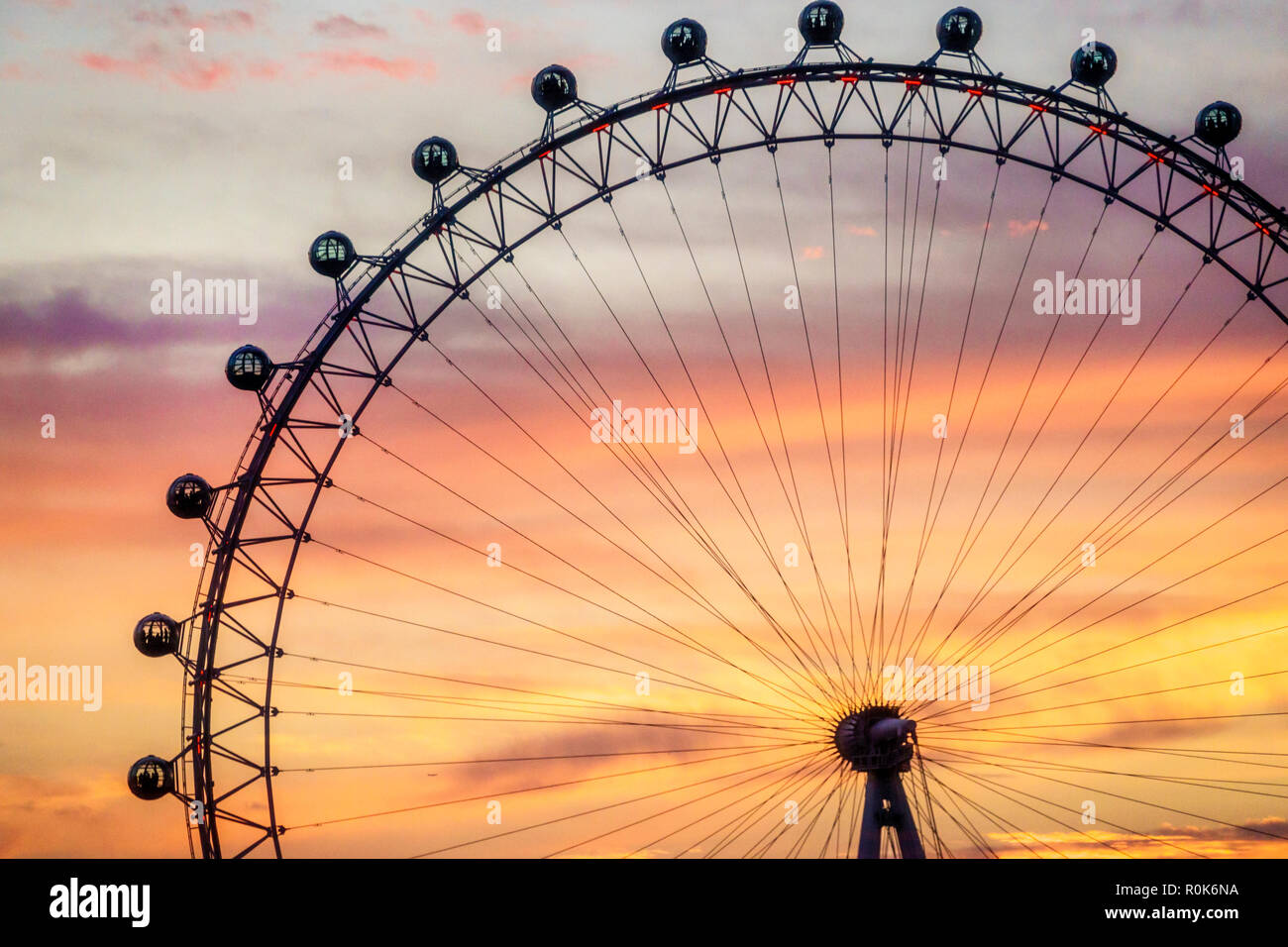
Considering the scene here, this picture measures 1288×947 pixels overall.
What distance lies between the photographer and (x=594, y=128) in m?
41.3

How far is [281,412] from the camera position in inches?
1623
